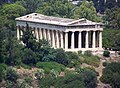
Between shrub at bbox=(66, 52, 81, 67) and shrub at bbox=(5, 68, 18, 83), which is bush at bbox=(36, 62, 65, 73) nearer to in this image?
shrub at bbox=(66, 52, 81, 67)

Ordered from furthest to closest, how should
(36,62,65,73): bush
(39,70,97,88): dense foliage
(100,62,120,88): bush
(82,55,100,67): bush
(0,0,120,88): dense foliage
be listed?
(82,55,100,67): bush → (36,62,65,73): bush → (100,62,120,88): bush → (0,0,120,88): dense foliage → (39,70,97,88): dense foliage

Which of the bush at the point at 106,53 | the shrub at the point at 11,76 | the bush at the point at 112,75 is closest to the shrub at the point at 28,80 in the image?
the shrub at the point at 11,76

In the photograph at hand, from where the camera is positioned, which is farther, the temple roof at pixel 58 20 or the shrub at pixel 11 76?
the temple roof at pixel 58 20

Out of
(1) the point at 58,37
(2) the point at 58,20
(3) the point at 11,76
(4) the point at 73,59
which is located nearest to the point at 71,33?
(1) the point at 58,37

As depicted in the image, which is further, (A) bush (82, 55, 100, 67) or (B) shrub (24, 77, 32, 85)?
(A) bush (82, 55, 100, 67)

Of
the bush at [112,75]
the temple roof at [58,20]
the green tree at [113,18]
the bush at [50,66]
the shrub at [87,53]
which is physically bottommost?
the bush at [112,75]

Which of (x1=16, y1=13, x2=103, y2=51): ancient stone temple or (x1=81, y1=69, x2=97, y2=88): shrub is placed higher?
(x1=16, y1=13, x2=103, y2=51): ancient stone temple

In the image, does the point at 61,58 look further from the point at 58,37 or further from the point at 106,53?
the point at 58,37

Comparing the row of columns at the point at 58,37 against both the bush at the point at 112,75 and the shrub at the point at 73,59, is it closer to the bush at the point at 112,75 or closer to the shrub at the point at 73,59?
the shrub at the point at 73,59

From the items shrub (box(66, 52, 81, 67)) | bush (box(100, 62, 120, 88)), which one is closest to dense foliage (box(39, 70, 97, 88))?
bush (box(100, 62, 120, 88))

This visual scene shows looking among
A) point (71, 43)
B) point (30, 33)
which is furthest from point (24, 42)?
point (71, 43)

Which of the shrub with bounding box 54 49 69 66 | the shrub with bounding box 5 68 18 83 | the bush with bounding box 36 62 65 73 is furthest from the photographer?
the shrub with bounding box 54 49 69 66
